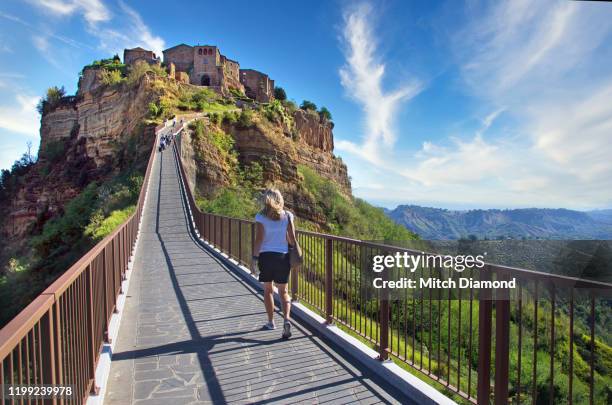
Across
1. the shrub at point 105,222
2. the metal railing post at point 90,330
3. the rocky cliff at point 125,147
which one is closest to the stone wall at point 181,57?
the rocky cliff at point 125,147

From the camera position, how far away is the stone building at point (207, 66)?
67312mm

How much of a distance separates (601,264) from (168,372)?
15960 mm

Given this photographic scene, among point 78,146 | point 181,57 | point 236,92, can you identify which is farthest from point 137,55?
point 78,146

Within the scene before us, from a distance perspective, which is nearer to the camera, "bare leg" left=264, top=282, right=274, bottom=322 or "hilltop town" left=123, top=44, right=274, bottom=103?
"bare leg" left=264, top=282, right=274, bottom=322

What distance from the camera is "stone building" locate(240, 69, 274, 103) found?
78375mm

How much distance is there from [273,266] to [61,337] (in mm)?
2762

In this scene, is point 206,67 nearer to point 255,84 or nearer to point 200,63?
point 200,63

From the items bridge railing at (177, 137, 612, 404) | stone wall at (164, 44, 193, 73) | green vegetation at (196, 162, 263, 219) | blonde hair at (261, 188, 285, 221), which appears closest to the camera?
bridge railing at (177, 137, 612, 404)

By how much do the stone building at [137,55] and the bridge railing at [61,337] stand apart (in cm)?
7326

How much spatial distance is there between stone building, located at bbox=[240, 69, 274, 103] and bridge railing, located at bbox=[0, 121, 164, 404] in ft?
253

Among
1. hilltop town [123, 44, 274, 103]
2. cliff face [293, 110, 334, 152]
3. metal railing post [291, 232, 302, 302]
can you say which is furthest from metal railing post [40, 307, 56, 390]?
hilltop town [123, 44, 274, 103]

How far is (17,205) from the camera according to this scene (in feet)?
173

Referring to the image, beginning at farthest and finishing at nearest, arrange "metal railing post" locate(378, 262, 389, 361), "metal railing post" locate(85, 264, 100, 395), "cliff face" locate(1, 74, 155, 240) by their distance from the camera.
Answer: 1. "cliff face" locate(1, 74, 155, 240)
2. "metal railing post" locate(378, 262, 389, 361)
3. "metal railing post" locate(85, 264, 100, 395)

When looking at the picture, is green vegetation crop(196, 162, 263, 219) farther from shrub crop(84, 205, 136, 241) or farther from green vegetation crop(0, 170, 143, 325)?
green vegetation crop(0, 170, 143, 325)
